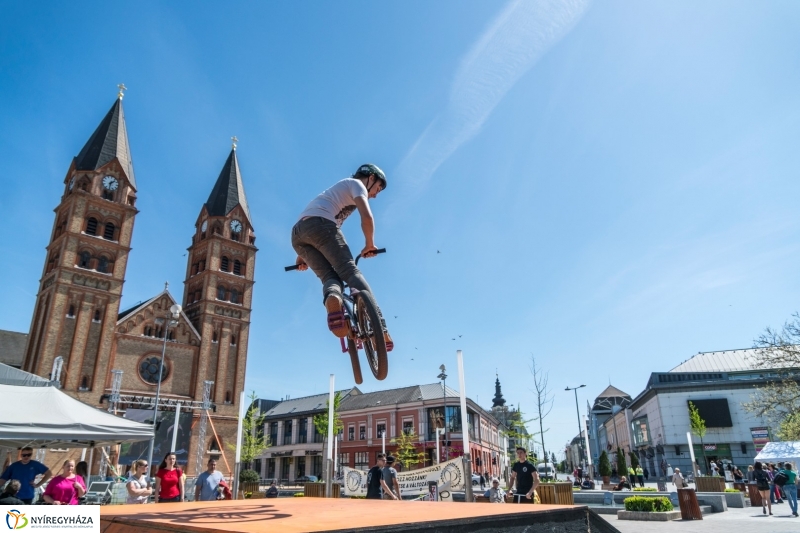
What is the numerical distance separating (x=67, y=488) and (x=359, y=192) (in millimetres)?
7294

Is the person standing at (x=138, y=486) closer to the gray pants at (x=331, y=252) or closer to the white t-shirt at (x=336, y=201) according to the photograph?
the gray pants at (x=331, y=252)

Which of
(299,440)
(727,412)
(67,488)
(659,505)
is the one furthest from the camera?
(299,440)

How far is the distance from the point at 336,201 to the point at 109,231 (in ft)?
148

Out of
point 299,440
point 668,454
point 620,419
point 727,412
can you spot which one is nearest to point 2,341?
point 299,440

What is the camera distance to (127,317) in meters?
41.9

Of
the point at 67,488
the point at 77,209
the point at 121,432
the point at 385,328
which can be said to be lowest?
the point at 67,488

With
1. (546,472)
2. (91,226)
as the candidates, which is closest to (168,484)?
(546,472)

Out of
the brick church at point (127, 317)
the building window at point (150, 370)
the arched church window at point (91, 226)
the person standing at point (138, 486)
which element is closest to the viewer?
the person standing at point (138, 486)

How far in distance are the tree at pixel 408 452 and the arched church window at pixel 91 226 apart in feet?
117

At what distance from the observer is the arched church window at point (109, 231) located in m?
42.5

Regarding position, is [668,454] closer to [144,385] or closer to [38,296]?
[144,385]

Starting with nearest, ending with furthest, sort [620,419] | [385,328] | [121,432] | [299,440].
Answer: [385,328] < [121,432] < [299,440] < [620,419]

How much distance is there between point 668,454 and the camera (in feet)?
162

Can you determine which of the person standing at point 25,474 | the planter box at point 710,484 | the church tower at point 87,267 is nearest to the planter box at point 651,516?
the planter box at point 710,484
